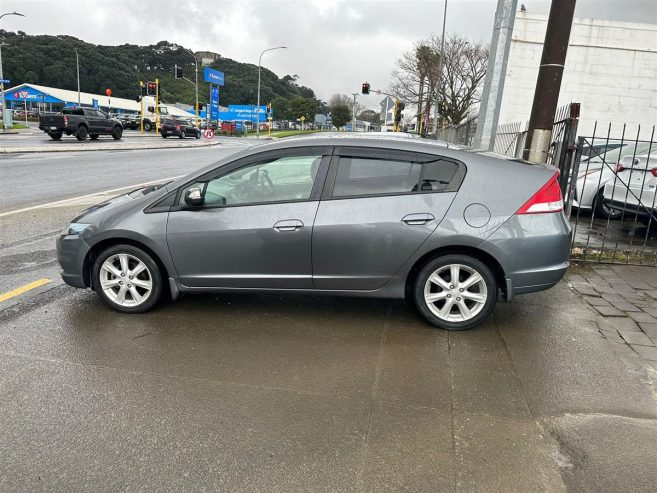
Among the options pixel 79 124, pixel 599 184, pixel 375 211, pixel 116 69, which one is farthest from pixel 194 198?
pixel 116 69

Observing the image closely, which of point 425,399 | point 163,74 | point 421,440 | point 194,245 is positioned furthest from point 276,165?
point 163,74

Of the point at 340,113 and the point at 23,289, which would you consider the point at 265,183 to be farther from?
the point at 340,113

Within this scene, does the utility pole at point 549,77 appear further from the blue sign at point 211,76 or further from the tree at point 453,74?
the blue sign at point 211,76

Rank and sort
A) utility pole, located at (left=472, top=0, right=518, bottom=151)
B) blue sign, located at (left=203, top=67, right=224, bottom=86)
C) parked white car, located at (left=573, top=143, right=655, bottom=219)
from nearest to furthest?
utility pole, located at (left=472, top=0, right=518, bottom=151)
parked white car, located at (left=573, top=143, right=655, bottom=219)
blue sign, located at (left=203, top=67, right=224, bottom=86)

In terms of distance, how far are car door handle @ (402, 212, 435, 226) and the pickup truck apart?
29036 millimetres

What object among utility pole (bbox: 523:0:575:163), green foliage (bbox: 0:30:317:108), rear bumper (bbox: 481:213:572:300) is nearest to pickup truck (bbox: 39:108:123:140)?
utility pole (bbox: 523:0:575:163)

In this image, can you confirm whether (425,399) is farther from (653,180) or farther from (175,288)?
(653,180)

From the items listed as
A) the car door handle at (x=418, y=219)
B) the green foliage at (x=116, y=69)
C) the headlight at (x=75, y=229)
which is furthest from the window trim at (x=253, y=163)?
the green foliage at (x=116, y=69)

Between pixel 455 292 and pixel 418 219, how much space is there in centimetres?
68

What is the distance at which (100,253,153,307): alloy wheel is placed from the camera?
4363 mm

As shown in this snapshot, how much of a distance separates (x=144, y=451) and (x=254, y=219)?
2012 millimetres

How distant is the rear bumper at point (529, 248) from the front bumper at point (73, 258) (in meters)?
3.31

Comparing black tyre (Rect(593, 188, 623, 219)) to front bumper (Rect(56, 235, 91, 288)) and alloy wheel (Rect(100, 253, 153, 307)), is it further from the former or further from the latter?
front bumper (Rect(56, 235, 91, 288))

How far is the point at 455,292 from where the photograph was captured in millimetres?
4168
